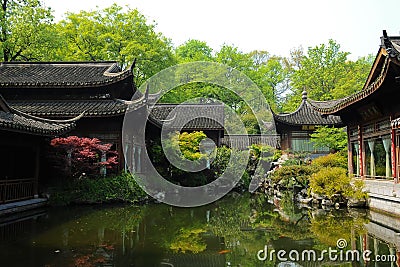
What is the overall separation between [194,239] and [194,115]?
1803cm

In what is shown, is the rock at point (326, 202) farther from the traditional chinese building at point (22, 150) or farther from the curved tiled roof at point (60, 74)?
the curved tiled roof at point (60, 74)

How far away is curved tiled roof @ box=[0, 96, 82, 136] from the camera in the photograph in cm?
977

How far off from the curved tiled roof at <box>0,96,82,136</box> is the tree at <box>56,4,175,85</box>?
14404 mm

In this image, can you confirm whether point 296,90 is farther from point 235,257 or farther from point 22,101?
point 235,257

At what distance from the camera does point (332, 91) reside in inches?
1136

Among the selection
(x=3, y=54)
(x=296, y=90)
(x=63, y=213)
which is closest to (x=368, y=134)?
(x=63, y=213)

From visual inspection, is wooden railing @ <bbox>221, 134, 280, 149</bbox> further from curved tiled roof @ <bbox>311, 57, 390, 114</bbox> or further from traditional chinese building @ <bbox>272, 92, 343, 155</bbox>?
curved tiled roof @ <bbox>311, 57, 390, 114</bbox>

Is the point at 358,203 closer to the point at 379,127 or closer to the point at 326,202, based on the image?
the point at 326,202

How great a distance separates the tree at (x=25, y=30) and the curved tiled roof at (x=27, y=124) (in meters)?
12.3

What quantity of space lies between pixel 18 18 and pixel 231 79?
16.1m

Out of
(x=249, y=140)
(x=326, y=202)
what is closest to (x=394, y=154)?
(x=326, y=202)

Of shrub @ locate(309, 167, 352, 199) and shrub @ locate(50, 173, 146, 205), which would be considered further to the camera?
shrub @ locate(50, 173, 146, 205)

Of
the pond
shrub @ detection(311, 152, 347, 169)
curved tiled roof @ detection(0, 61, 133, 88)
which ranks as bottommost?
the pond

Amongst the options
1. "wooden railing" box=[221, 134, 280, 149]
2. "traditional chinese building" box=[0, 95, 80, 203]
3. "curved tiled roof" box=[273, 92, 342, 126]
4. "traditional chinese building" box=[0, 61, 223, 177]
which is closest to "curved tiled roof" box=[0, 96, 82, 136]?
"traditional chinese building" box=[0, 95, 80, 203]
